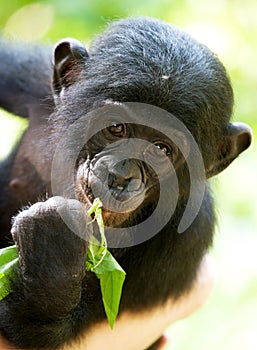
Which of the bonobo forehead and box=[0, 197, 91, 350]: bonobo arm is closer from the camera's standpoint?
box=[0, 197, 91, 350]: bonobo arm

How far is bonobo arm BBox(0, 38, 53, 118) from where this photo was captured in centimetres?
571

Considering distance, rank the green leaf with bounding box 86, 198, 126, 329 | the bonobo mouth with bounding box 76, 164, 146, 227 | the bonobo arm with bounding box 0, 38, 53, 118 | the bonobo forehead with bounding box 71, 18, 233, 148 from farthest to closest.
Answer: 1. the bonobo arm with bounding box 0, 38, 53, 118
2. the bonobo forehead with bounding box 71, 18, 233, 148
3. the bonobo mouth with bounding box 76, 164, 146, 227
4. the green leaf with bounding box 86, 198, 126, 329

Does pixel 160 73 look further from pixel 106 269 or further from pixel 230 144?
pixel 106 269

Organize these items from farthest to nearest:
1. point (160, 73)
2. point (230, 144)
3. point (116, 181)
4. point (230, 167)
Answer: point (230, 167) → point (230, 144) → point (160, 73) → point (116, 181)

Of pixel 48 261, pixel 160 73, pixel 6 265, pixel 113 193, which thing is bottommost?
pixel 6 265

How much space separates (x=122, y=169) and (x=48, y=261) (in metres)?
0.59

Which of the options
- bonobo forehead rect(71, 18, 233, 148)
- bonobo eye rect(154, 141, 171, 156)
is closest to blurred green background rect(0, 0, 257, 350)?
bonobo forehead rect(71, 18, 233, 148)

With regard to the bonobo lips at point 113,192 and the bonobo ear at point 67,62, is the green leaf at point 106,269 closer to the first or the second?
the bonobo lips at point 113,192

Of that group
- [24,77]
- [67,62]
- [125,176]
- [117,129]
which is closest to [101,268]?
[125,176]

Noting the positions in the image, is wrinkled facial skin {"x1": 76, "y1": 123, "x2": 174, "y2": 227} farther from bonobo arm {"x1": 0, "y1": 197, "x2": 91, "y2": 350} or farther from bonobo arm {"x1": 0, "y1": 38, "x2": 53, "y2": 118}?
bonobo arm {"x1": 0, "y1": 38, "x2": 53, "y2": 118}

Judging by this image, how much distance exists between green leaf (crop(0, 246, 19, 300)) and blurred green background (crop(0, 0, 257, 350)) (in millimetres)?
3986

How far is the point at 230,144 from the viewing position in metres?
4.66

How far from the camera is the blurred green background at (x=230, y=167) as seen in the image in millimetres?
8133

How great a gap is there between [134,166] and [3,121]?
198cm
